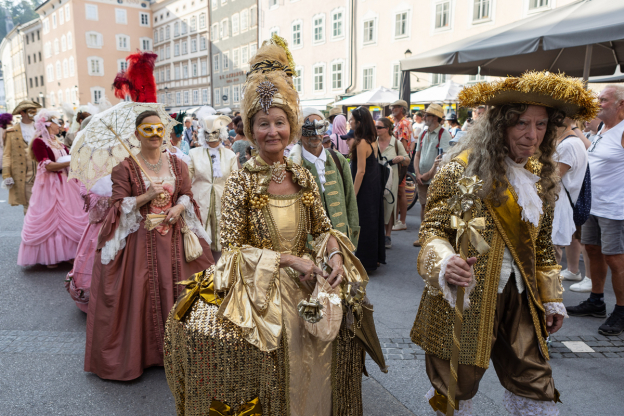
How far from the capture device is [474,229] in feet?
5.65

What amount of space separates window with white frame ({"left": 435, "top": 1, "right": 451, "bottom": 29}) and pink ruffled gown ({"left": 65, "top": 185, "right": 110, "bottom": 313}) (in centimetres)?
1815

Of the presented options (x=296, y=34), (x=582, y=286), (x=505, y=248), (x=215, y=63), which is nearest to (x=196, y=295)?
(x=505, y=248)

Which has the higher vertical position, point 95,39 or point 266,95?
point 95,39

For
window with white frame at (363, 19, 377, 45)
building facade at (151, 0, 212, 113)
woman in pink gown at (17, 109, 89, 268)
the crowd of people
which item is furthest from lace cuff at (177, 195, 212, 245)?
building facade at (151, 0, 212, 113)

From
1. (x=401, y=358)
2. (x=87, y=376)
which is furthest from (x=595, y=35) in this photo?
(x=87, y=376)

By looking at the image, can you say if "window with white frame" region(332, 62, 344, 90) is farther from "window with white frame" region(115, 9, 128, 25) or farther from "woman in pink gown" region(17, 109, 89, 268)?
"window with white frame" region(115, 9, 128, 25)

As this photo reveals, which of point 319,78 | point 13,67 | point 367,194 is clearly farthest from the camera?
point 13,67

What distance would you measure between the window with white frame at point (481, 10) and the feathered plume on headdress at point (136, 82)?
17096mm

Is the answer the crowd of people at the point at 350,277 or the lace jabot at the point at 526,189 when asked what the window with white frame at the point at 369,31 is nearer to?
the crowd of people at the point at 350,277

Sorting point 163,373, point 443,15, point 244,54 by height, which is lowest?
point 163,373

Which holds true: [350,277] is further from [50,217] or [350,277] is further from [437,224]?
[50,217]

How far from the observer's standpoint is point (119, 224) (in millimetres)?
3434

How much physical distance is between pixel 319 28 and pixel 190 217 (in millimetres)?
25094

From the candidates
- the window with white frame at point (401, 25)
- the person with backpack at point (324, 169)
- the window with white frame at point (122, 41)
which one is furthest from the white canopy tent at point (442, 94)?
the window with white frame at point (122, 41)
